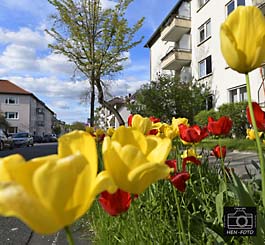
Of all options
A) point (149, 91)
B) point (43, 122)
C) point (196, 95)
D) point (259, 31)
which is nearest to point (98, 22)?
point (149, 91)

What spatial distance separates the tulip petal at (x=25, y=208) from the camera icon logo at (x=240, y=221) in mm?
638

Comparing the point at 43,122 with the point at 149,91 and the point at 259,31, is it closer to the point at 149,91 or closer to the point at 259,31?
the point at 149,91

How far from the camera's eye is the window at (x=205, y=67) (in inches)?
879

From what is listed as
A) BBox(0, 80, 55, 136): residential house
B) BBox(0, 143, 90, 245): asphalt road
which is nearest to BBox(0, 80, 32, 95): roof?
BBox(0, 80, 55, 136): residential house

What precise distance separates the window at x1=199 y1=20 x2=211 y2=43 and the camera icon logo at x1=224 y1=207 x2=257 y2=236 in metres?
23.0

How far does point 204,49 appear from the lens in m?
23.1

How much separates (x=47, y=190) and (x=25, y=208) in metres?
0.04

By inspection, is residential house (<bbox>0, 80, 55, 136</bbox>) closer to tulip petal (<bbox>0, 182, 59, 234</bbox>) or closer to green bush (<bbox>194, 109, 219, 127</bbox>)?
green bush (<bbox>194, 109, 219, 127</bbox>)

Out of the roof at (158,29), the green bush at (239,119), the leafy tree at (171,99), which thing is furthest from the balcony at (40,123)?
the green bush at (239,119)

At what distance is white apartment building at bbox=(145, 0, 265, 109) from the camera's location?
19.2 metres

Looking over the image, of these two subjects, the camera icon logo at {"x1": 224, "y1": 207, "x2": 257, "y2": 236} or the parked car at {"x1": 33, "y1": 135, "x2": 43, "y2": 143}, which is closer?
the camera icon logo at {"x1": 224, "y1": 207, "x2": 257, "y2": 236}

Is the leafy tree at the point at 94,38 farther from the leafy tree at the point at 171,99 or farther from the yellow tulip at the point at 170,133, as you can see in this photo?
the yellow tulip at the point at 170,133

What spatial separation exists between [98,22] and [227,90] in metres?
8.49

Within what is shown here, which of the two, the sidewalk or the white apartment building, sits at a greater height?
the white apartment building
